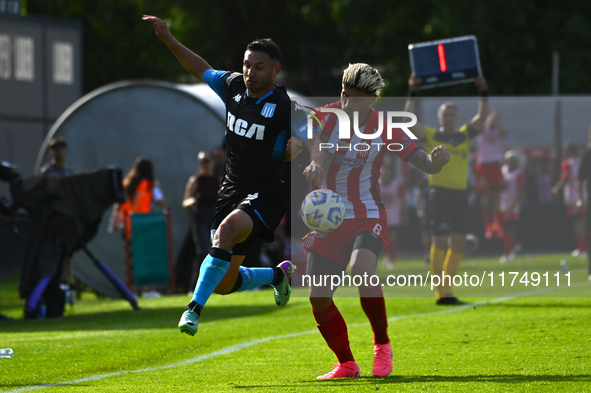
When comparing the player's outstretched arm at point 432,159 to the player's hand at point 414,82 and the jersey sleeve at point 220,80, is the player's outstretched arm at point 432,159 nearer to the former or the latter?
the jersey sleeve at point 220,80

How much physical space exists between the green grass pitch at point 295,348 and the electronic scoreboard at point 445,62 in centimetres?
258

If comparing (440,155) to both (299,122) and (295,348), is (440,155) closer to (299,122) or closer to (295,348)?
(299,122)

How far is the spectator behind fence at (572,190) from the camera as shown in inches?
674

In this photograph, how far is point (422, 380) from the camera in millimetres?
5586

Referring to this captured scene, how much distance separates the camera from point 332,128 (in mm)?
6133

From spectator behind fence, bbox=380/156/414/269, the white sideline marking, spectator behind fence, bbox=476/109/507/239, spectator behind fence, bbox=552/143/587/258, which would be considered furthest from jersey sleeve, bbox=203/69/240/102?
spectator behind fence, bbox=552/143/587/258

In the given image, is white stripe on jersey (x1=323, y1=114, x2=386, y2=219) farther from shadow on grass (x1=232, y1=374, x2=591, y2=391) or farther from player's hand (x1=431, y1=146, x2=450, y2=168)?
shadow on grass (x1=232, y1=374, x2=591, y2=391)

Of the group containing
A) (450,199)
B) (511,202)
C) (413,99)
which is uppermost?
(413,99)

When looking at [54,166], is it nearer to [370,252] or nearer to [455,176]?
[455,176]

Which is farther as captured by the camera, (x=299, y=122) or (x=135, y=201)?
(x=135, y=201)

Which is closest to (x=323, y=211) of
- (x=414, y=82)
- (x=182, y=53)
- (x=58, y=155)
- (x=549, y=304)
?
(x=182, y=53)

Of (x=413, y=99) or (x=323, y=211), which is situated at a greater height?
(x=413, y=99)

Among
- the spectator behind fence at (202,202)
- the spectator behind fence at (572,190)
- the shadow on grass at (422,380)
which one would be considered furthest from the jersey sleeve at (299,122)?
the spectator behind fence at (572,190)

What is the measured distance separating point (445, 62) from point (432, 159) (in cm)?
421
